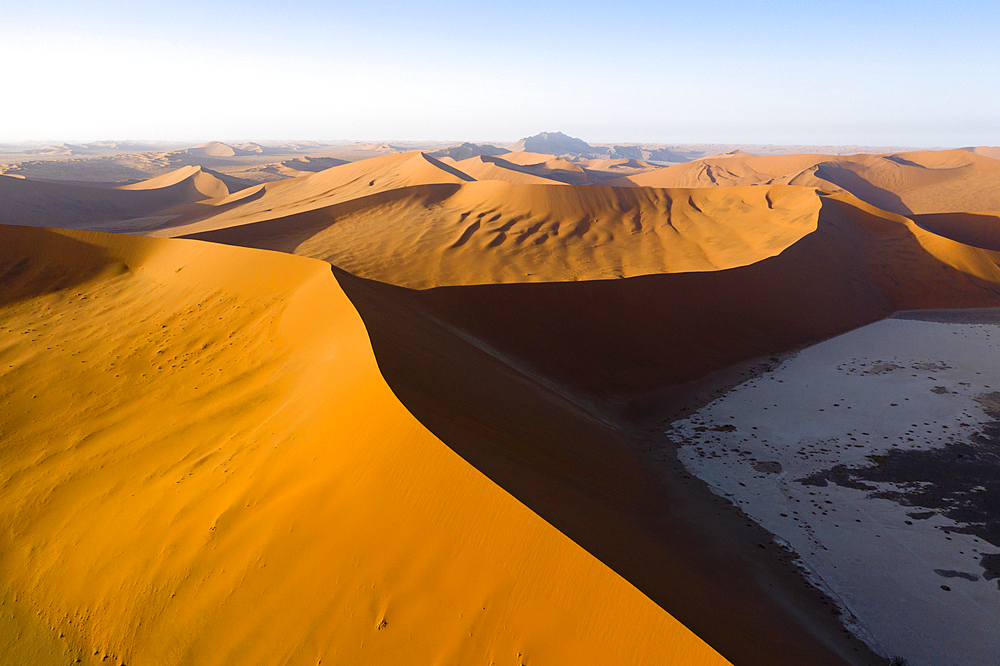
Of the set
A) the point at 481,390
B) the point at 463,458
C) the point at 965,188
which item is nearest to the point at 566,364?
the point at 481,390

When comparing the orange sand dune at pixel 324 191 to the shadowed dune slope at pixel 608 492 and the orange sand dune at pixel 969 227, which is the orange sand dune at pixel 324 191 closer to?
the shadowed dune slope at pixel 608 492

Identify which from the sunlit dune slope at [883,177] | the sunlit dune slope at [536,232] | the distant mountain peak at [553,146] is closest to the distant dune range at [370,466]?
the sunlit dune slope at [536,232]

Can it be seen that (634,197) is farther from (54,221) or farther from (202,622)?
(54,221)

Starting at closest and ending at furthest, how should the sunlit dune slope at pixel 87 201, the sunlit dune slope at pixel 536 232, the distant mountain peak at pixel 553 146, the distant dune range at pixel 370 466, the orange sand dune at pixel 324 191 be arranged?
the distant dune range at pixel 370 466 < the sunlit dune slope at pixel 536 232 < the orange sand dune at pixel 324 191 < the sunlit dune slope at pixel 87 201 < the distant mountain peak at pixel 553 146

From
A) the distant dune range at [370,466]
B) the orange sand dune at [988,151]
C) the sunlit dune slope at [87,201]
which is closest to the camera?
the distant dune range at [370,466]

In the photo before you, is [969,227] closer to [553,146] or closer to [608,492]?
[608,492]

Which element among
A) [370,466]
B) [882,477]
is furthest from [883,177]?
[370,466]

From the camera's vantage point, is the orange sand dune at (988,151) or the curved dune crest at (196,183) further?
the orange sand dune at (988,151)

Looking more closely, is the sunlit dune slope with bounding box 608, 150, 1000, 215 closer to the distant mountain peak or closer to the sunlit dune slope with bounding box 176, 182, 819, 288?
the sunlit dune slope with bounding box 176, 182, 819, 288
